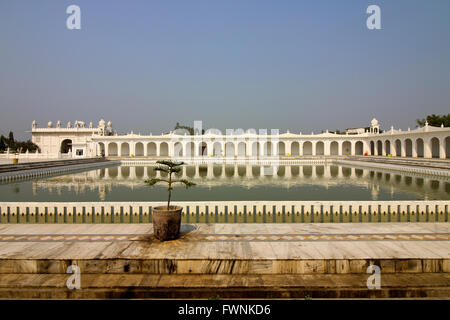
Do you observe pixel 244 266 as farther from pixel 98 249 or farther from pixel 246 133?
pixel 246 133

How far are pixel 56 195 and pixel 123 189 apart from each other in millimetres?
3134

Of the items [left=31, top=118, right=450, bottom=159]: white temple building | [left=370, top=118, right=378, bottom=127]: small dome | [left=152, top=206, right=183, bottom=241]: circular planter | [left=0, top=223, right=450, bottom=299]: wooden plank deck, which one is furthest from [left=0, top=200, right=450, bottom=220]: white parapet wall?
[left=370, top=118, right=378, bottom=127]: small dome

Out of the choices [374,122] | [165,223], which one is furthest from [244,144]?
[165,223]

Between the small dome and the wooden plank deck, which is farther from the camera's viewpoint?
the small dome

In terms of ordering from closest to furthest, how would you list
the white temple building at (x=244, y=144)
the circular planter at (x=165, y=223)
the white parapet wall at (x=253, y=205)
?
the circular planter at (x=165, y=223), the white parapet wall at (x=253, y=205), the white temple building at (x=244, y=144)

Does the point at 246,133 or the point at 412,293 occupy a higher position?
the point at 246,133

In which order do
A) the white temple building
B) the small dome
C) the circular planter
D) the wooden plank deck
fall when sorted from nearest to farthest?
the wooden plank deck → the circular planter → the white temple building → the small dome

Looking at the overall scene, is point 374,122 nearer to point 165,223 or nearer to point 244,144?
point 244,144

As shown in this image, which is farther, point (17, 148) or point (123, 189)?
point (17, 148)

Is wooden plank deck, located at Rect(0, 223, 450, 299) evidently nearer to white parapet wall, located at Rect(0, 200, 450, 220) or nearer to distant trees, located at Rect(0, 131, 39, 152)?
white parapet wall, located at Rect(0, 200, 450, 220)

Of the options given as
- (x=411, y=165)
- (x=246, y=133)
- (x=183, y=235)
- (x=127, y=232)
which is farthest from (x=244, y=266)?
(x=246, y=133)

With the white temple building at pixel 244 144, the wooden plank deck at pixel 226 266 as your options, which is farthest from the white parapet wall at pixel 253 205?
the white temple building at pixel 244 144

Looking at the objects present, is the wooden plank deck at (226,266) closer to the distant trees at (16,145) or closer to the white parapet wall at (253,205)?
the white parapet wall at (253,205)

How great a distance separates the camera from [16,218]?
338 inches
